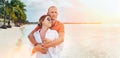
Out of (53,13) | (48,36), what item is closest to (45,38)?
(48,36)

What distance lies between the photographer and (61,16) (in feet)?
6.07

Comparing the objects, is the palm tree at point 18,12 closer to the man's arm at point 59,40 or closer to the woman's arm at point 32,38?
the woman's arm at point 32,38

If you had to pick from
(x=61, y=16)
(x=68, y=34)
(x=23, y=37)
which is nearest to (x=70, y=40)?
(x=68, y=34)

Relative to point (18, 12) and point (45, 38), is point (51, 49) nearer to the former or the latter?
point (45, 38)

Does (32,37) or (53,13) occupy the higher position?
(53,13)

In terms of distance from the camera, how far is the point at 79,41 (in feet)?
6.12

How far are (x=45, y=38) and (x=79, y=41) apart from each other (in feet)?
0.69

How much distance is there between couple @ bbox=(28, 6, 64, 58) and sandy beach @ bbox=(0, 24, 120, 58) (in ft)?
0.13

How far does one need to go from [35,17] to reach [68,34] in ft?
0.74

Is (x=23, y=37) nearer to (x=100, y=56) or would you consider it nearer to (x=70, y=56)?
(x=70, y=56)

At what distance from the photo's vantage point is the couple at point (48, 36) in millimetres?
1822

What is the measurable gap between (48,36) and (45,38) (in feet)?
0.07

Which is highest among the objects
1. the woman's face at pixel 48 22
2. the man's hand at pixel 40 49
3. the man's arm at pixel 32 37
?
the woman's face at pixel 48 22

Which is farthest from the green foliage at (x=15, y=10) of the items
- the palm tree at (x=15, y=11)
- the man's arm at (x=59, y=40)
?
the man's arm at (x=59, y=40)
